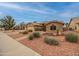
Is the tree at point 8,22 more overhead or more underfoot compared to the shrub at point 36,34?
more overhead

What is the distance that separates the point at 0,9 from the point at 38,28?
0.66 m

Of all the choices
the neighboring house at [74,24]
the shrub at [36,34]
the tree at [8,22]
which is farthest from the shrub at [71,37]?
the tree at [8,22]

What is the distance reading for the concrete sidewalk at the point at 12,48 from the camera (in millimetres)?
3314

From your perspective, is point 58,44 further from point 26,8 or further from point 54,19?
point 26,8

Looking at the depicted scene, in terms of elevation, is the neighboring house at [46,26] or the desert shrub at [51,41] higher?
the neighboring house at [46,26]

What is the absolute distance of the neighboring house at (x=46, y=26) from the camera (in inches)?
132

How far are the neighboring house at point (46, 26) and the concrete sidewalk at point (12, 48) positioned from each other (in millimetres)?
323

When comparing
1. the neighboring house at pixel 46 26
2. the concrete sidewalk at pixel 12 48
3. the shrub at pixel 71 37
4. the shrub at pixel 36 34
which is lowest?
the concrete sidewalk at pixel 12 48

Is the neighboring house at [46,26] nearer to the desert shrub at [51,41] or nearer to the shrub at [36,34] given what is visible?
the shrub at [36,34]

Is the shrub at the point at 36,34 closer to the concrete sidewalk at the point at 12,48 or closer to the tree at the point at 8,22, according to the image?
the concrete sidewalk at the point at 12,48

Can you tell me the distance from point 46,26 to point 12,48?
631 millimetres

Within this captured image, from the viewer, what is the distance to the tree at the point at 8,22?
11.0 feet

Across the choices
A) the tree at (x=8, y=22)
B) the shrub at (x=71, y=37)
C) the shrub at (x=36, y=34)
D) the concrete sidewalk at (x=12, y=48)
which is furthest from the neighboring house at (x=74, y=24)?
the tree at (x=8, y=22)

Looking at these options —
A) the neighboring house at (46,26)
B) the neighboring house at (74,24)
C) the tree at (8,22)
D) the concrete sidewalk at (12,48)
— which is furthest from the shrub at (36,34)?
the neighboring house at (74,24)
